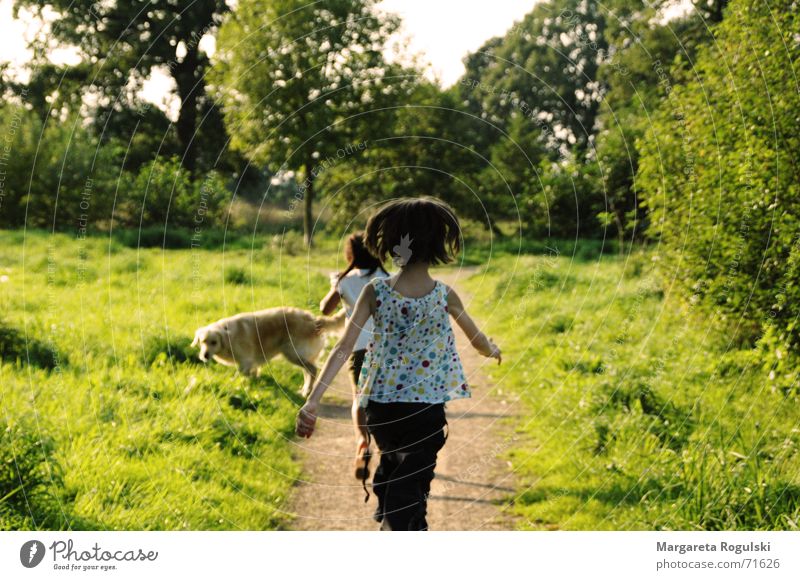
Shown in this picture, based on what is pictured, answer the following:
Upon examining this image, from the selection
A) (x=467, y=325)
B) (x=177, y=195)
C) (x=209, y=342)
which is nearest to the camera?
(x=467, y=325)

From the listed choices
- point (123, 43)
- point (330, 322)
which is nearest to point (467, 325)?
point (330, 322)

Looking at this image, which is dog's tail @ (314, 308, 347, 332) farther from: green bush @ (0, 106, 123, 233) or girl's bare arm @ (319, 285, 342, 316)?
green bush @ (0, 106, 123, 233)

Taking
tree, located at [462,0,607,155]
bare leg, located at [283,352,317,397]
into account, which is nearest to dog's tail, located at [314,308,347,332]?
bare leg, located at [283,352,317,397]

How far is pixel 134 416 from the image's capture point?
592cm

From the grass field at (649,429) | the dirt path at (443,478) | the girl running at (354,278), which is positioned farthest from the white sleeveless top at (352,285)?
the grass field at (649,429)

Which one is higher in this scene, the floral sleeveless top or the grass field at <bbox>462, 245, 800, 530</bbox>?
the floral sleeveless top

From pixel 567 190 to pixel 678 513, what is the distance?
5.05 meters

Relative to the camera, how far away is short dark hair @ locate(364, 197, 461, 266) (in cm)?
372

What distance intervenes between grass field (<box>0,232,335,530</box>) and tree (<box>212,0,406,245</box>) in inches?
56.9

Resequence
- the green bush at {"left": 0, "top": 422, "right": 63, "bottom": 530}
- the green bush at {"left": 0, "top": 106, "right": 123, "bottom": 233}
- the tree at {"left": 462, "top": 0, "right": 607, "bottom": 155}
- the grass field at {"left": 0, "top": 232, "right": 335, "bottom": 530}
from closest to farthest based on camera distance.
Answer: the green bush at {"left": 0, "top": 422, "right": 63, "bottom": 530} → the grass field at {"left": 0, "top": 232, "right": 335, "bottom": 530} → the tree at {"left": 462, "top": 0, "right": 607, "bottom": 155} → the green bush at {"left": 0, "top": 106, "right": 123, "bottom": 233}

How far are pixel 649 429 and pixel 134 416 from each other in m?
3.96

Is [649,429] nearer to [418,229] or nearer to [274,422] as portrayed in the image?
[418,229]

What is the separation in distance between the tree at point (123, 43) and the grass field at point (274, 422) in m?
1.73
